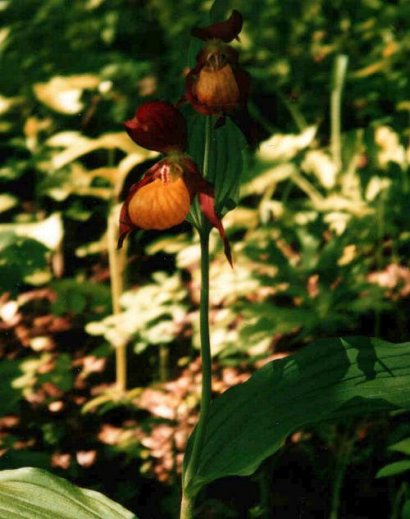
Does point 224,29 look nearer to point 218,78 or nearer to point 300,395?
point 218,78

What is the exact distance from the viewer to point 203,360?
3.32ft

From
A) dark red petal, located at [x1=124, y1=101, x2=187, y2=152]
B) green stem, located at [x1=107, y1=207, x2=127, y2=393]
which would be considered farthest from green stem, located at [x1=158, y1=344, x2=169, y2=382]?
dark red petal, located at [x1=124, y1=101, x2=187, y2=152]

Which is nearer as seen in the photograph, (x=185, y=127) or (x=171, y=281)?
(x=185, y=127)

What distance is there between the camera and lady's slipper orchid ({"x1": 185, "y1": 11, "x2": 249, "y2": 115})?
0.92 metres

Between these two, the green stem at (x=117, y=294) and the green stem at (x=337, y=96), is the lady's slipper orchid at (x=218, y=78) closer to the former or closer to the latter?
the green stem at (x=117, y=294)

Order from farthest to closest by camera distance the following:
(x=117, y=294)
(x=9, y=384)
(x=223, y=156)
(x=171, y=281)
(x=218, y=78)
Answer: (x=117, y=294) → (x=171, y=281) → (x=9, y=384) → (x=223, y=156) → (x=218, y=78)

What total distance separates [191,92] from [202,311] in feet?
1.33

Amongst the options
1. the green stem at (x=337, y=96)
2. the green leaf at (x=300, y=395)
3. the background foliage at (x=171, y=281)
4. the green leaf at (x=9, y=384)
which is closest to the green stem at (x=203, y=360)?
the green leaf at (x=300, y=395)

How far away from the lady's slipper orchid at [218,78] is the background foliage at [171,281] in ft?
0.61

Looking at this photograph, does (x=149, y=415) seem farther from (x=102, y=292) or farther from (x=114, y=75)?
(x=114, y=75)

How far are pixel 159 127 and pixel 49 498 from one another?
2.37 ft

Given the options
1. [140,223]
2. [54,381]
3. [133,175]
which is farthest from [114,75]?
[140,223]

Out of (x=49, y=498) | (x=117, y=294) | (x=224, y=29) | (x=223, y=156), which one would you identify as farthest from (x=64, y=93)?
(x=49, y=498)

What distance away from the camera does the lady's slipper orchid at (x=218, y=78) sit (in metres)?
→ 0.92
